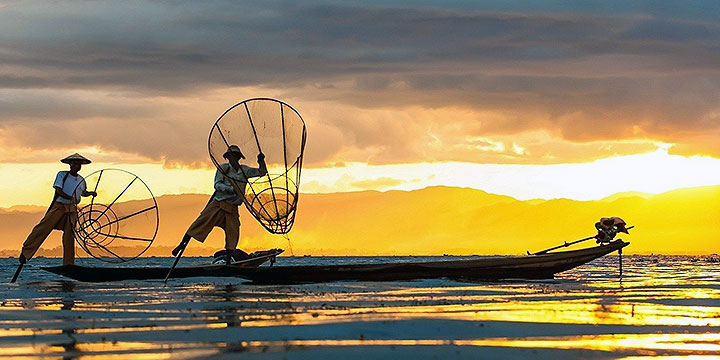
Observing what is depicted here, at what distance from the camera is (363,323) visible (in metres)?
10.9

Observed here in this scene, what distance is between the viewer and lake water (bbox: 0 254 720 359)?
8734 millimetres

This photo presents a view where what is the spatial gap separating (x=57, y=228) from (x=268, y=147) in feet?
18.3

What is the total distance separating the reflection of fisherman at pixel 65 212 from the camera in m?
21.4

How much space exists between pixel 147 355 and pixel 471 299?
7319mm

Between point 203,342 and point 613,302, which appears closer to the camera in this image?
point 203,342

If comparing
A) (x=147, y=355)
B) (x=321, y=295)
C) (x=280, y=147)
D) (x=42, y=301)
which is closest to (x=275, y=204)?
(x=280, y=147)

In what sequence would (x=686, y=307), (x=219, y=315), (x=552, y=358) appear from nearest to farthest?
(x=552, y=358)
(x=219, y=315)
(x=686, y=307)

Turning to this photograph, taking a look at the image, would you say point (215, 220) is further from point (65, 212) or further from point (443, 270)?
point (443, 270)

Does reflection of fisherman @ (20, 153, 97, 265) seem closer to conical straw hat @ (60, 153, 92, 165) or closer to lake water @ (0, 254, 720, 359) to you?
conical straw hat @ (60, 153, 92, 165)

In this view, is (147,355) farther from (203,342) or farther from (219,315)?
(219,315)

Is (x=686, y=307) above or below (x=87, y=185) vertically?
below

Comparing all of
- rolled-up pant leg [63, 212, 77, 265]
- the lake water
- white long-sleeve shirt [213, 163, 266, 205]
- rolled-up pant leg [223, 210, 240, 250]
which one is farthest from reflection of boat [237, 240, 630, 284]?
rolled-up pant leg [63, 212, 77, 265]

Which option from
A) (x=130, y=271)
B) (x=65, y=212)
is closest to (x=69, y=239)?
(x=65, y=212)

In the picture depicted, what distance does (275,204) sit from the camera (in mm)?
19906
